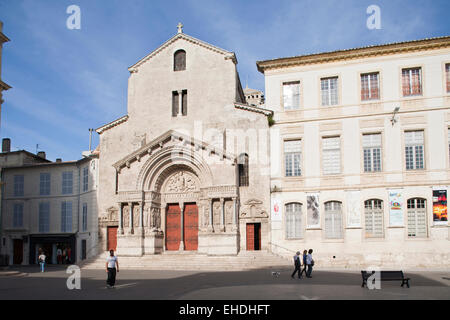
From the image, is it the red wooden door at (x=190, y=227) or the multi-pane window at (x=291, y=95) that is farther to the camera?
the red wooden door at (x=190, y=227)

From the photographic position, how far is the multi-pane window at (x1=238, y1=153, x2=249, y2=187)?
92.6ft

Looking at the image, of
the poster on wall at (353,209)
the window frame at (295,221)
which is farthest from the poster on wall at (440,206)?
the window frame at (295,221)

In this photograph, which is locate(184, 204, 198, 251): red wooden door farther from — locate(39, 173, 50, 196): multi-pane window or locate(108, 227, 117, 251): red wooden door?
locate(39, 173, 50, 196): multi-pane window

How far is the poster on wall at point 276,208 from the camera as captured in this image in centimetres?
2733

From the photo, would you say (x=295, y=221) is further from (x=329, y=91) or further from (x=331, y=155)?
(x=329, y=91)

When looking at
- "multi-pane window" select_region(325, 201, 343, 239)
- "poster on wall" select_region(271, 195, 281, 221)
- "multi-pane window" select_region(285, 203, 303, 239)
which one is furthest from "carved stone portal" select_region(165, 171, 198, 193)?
"multi-pane window" select_region(325, 201, 343, 239)

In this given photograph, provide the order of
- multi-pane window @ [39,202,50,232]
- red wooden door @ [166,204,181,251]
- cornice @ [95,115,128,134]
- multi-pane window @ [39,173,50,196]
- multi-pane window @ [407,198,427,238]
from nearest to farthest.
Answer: multi-pane window @ [407,198,427,238] → red wooden door @ [166,204,181,251] → cornice @ [95,115,128,134] → multi-pane window @ [39,202,50,232] → multi-pane window @ [39,173,50,196]

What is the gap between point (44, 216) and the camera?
37.2m

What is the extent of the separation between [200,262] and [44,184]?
18.2m

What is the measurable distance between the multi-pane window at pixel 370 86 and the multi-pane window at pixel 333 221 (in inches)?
261

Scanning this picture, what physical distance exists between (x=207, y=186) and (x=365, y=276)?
532 inches

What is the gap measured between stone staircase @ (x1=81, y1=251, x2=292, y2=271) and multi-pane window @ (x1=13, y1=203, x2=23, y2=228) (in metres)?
12.8

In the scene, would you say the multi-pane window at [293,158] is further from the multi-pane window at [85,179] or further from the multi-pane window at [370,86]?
the multi-pane window at [85,179]
